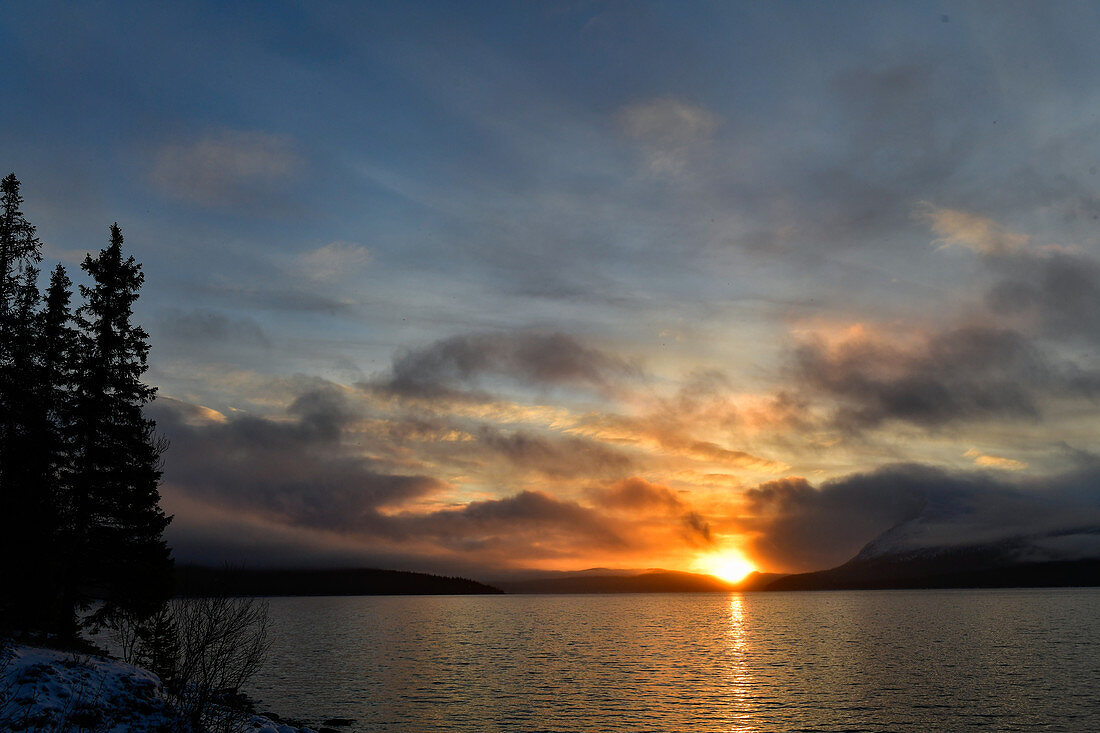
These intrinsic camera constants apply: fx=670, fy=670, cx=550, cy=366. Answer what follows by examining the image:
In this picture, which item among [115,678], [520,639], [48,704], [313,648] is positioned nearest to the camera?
[48,704]

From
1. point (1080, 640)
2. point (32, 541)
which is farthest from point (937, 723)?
point (1080, 640)

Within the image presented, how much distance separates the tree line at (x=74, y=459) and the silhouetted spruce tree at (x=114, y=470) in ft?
0.21

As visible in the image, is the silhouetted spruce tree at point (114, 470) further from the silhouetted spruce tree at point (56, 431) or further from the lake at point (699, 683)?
the lake at point (699, 683)

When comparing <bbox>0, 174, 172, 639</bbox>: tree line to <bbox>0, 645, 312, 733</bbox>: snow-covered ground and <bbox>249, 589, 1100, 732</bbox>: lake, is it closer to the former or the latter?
<bbox>0, 645, 312, 733</bbox>: snow-covered ground

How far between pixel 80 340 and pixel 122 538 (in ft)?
42.5

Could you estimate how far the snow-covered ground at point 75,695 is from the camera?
25125mm

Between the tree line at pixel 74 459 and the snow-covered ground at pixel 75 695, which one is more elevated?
the tree line at pixel 74 459

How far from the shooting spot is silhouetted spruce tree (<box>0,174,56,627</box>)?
1510 inches

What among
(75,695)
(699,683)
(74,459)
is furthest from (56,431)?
(699,683)

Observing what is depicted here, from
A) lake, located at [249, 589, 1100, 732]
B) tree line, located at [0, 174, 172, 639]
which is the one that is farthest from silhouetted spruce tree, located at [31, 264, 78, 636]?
lake, located at [249, 589, 1100, 732]

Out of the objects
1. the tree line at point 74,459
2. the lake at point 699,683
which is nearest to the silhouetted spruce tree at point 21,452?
the tree line at point 74,459

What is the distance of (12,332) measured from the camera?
4069 cm

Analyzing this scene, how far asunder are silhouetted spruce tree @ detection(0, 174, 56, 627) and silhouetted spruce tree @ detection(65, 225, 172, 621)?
186cm

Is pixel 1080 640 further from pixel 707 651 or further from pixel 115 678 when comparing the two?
pixel 115 678
